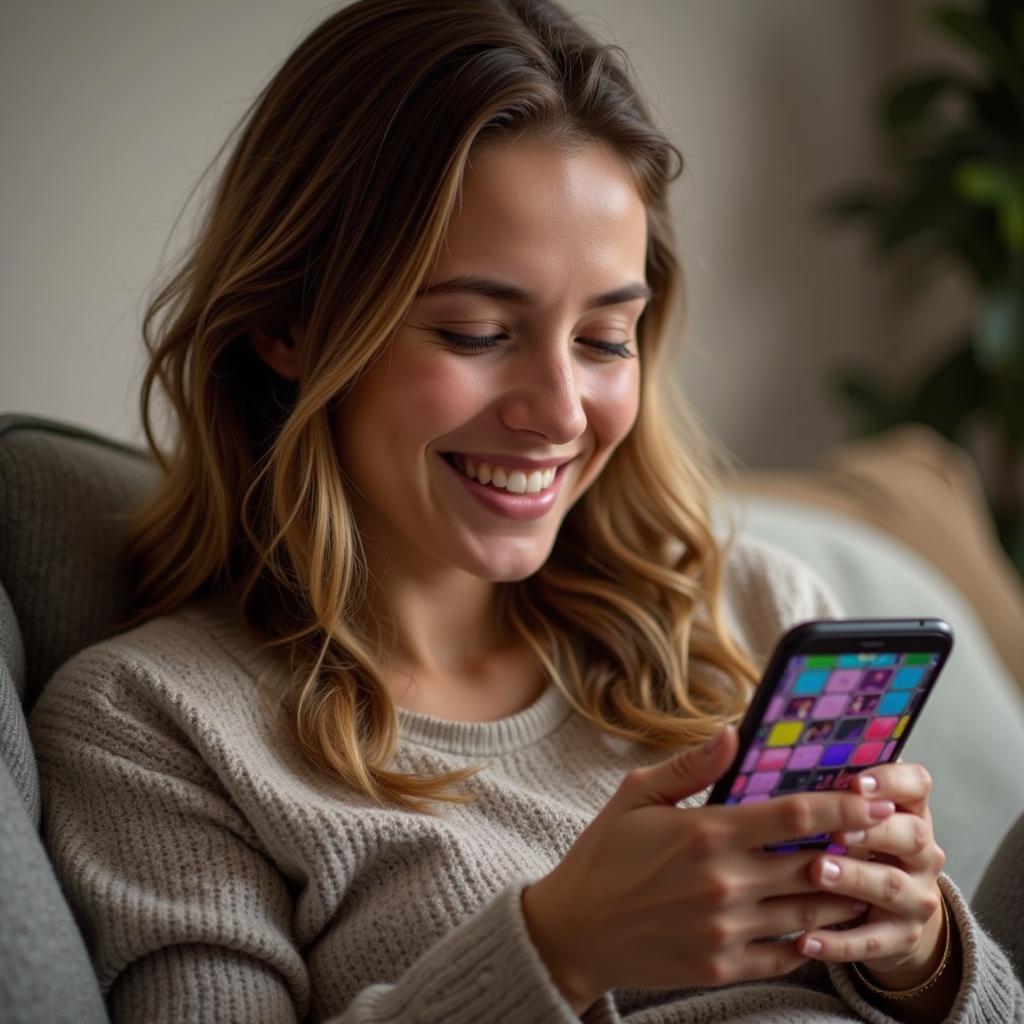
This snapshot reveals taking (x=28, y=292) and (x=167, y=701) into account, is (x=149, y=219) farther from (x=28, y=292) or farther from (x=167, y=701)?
(x=167, y=701)

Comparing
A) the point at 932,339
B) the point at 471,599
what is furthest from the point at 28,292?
the point at 932,339

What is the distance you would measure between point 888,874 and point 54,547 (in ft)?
2.63

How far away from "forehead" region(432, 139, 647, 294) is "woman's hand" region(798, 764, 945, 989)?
0.47m

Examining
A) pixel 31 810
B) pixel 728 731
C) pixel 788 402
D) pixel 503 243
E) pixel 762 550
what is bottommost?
pixel 788 402

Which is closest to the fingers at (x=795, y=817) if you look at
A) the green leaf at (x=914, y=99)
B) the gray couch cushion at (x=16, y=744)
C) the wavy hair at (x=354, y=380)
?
the wavy hair at (x=354, y=380)

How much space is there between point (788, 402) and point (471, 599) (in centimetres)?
220

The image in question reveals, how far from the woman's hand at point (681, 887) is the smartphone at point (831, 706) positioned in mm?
37

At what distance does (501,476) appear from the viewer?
1.05 meters

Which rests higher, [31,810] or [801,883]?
[801,883]

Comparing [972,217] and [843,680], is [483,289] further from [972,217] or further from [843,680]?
[972,217]

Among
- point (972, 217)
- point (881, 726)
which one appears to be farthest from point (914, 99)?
point (881, 726)

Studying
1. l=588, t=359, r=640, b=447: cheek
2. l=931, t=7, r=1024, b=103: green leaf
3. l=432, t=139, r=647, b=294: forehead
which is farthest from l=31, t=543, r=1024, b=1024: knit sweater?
l=931, t=7, r=1024, b=103: green leaf

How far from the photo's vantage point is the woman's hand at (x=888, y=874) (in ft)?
2.64

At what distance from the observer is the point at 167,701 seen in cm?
100
